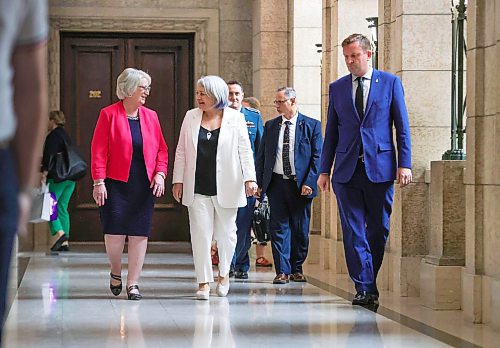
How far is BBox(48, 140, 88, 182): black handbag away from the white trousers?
222 inches

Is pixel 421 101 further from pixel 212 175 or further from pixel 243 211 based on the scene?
pixel 243 211

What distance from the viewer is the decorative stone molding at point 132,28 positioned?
1506cm

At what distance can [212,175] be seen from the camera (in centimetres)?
858

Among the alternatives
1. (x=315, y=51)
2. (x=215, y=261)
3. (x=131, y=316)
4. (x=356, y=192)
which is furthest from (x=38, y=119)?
(x=315, y=51)

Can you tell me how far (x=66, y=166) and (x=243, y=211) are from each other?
444 cm

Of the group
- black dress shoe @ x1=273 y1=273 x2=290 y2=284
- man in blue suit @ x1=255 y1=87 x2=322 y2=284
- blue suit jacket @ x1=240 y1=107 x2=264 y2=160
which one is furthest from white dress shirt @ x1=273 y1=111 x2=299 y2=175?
black dress shoe @ x1=273 y1=273 x2=290 y2=284

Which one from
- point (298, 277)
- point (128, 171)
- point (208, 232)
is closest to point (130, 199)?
point (128, 171)

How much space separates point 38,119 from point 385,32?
743 centimetres

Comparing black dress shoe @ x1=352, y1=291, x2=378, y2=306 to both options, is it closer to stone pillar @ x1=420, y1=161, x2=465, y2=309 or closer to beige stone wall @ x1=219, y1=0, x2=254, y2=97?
stone pillar @ x1=420, y1=161, x2=465, y2=309

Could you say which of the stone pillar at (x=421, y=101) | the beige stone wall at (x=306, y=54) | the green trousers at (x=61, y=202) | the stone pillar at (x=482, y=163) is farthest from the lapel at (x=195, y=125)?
the green trousers at (x=61, y=202)

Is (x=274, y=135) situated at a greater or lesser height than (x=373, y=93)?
lesser

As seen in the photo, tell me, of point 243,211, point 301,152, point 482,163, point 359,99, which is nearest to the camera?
point 482,163

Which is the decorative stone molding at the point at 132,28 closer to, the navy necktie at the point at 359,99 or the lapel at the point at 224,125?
the lapel at the point at 224,125

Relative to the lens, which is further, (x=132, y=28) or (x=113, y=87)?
(x=113, y=87)
